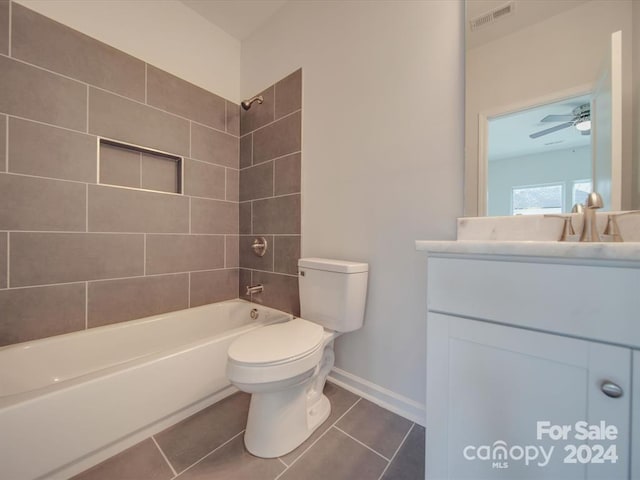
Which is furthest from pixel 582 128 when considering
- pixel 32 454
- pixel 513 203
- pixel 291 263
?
pixel 32 454

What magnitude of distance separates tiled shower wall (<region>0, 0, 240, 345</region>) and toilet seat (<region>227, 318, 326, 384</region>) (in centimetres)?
93

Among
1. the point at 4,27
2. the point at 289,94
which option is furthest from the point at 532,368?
the point at 4,27

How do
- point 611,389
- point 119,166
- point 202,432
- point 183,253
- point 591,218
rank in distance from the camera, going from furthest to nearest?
point 183,253 < point 119,166 < point 202,432 < point 591,218 < point 611,389

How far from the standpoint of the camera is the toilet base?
1.00 meters

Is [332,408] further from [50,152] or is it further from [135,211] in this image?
[50,152]

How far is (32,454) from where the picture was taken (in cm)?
78

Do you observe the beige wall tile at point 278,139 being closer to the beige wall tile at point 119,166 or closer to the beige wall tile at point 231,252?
the beige wall tile at point 231,252

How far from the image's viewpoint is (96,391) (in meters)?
0.91

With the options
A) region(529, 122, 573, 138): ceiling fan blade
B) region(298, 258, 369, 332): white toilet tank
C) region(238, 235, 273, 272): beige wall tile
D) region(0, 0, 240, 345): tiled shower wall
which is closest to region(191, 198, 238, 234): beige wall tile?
region(0, 0, 240, 345): tiled shower wall

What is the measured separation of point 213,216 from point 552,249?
1959 mm

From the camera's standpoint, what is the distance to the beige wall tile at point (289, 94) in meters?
1.64

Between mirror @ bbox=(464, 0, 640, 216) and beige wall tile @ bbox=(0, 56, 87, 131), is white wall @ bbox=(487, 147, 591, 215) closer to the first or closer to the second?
mirror @ bbox=(464, 0, 640, 216)

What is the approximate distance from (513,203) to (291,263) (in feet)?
4.16

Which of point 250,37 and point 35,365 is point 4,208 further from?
point 250,37
